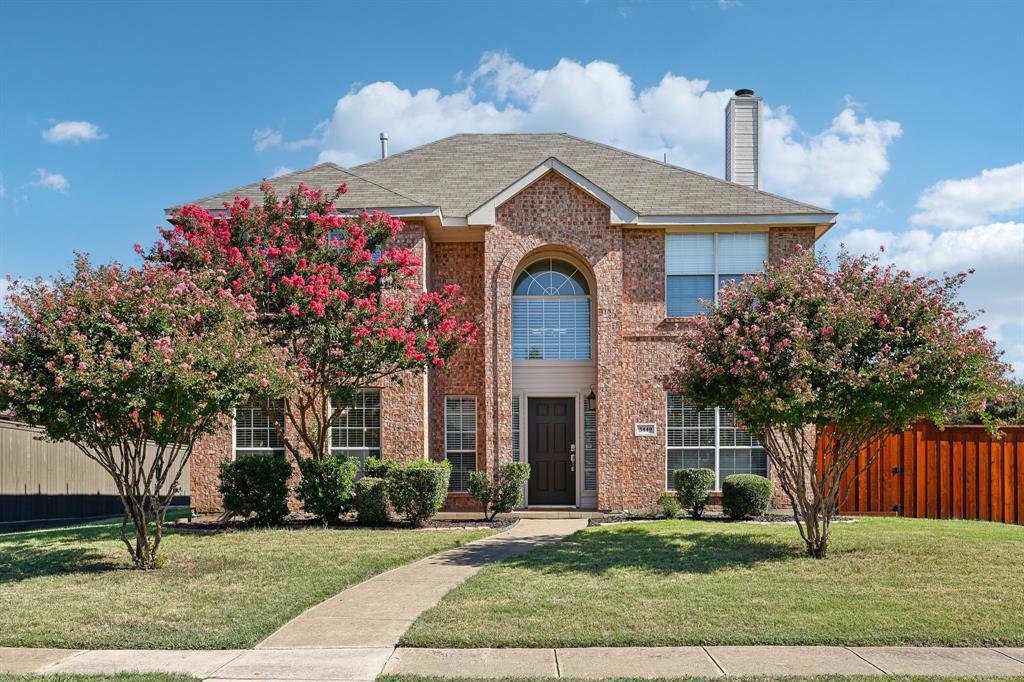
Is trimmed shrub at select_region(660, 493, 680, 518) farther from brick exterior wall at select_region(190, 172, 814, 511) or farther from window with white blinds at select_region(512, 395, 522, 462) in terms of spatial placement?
window with white blinds at select_region(512, 395, 522, 462)

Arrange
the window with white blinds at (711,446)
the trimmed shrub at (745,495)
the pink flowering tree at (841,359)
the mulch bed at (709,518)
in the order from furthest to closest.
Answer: the window with white blinds at (711,446)
the trimmed shrub at (745,495)
the mulch bed at (709,518)
the pink flowering tree at (841,359)

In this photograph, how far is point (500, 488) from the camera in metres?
15.6

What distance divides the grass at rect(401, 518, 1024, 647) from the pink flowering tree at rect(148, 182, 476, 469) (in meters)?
4.78

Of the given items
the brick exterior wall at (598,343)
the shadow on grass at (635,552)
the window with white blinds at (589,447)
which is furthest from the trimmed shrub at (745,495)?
the window with white blinds at (589,447)

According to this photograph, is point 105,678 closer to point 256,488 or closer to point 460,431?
point 256,488

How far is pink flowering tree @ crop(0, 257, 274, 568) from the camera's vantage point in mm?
9570

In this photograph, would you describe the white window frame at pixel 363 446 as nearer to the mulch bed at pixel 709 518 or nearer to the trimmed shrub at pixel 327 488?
the trimmed shrub at pixel 327 488

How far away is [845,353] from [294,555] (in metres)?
7.66

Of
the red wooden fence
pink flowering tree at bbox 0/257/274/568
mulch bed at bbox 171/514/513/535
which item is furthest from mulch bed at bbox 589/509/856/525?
pink flowering tree at bbox 0/257/274/568

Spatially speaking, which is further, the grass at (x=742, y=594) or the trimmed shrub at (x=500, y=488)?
the trimmed shrub at (x=500, y=488)

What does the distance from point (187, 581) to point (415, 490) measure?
5192mm

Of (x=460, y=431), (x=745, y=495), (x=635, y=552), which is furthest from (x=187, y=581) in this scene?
(x=745, y=495)

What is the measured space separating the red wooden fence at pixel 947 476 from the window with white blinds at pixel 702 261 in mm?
4502

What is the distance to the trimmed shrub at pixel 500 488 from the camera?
15547 millimetres
